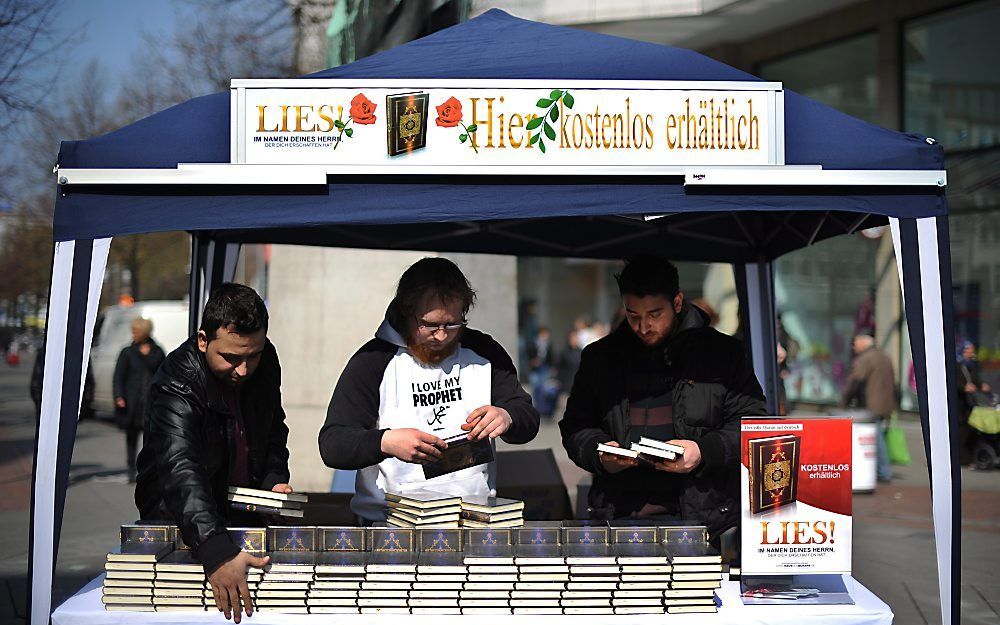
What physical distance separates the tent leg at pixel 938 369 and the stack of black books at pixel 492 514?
4.51 feet

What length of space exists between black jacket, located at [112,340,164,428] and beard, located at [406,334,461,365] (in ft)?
25.7

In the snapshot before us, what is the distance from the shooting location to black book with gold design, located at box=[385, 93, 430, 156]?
11.1 feet

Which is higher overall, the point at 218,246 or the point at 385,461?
the point at 218,246

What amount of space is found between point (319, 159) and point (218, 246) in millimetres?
2251

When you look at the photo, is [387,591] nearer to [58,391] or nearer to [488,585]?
[488,585]

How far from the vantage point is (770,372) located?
232 inches

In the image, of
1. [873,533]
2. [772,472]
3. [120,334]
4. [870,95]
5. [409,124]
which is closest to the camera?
[772,472]

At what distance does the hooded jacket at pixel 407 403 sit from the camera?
11.8 feet

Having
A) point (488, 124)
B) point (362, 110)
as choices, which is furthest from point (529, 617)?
point (362, 110)

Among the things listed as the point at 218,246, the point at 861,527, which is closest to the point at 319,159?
the point at 218,246

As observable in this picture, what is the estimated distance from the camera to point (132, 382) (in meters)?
10.9

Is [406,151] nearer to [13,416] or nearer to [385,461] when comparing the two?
[385,461]

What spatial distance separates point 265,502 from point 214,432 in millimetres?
273

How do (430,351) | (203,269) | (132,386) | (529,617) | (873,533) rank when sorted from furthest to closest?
1. (132,386)
2. (873,533)
3. (203,269)
4. (430,351)
5. (529,617)
